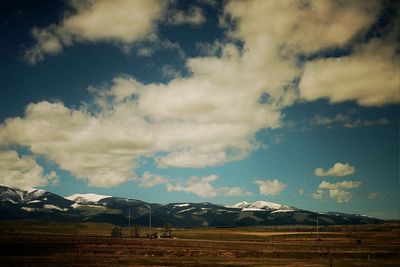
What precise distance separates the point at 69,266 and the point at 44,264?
19.0ft

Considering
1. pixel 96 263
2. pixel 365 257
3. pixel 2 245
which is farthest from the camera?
pixel 2 245

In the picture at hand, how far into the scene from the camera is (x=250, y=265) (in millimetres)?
70875

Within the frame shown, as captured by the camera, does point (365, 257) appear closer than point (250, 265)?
No

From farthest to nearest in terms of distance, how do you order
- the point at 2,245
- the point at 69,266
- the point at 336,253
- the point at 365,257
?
the point at 2,245, the point at 336,253, the point at 365,257, the point at 69,266

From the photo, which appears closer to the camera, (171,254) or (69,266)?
(69,266)

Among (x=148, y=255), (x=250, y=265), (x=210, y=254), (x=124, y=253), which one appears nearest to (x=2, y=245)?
(x=124, y=253)

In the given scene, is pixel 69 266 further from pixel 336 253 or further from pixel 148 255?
pixel 336 253

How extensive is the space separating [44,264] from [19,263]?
4.40m

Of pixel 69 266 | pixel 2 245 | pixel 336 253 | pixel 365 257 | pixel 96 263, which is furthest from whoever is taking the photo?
pixel 2 245

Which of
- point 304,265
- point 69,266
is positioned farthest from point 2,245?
point 304,265

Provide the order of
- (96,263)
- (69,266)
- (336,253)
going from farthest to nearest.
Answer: (336,253), (96,263), (69,266)

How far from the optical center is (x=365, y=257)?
87.6 meters

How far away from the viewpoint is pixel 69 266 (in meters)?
64.8

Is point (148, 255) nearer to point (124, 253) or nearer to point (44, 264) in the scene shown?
point (124, 253)
